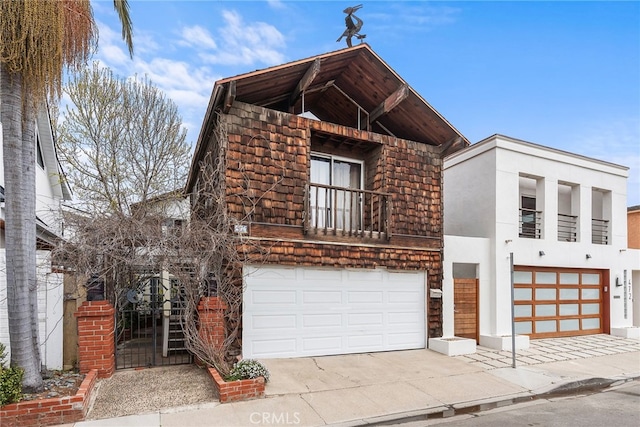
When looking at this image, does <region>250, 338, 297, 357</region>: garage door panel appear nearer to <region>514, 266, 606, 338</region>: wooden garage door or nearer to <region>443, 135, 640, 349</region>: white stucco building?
<region>443, 135, 640, 349</region>: white stucco building

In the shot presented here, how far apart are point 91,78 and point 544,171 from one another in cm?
1391

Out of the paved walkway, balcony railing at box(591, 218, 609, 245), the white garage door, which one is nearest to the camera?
the white garage door

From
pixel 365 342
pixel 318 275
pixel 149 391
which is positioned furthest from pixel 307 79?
pixel 149 391

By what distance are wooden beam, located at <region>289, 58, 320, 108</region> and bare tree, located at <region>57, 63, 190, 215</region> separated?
5.63 m

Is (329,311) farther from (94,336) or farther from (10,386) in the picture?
(10,386)

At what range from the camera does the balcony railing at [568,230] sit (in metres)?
12.2

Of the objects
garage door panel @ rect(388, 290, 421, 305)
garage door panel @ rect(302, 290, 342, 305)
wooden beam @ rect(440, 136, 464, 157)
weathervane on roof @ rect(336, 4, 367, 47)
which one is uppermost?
weathervane on roof @ rect(336, 4, 367, 47)

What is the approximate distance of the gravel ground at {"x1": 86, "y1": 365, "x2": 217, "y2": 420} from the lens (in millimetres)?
5207

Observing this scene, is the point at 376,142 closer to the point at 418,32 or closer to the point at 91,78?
the point at 418,32

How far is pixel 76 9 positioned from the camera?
5.21 metres

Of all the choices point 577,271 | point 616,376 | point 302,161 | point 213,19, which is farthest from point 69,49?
point 577,271

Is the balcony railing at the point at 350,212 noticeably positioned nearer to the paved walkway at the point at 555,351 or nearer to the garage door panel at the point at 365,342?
the garage door panel at the point at 365,342

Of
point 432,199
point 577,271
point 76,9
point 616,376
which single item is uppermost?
point 76,9

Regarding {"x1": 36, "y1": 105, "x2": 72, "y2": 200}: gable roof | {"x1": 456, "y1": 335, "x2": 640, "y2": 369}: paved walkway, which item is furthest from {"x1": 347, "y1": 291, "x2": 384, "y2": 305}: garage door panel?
{"x1": 36, "y1": 105, "x2": 72, "y2": 200}: gable roof
